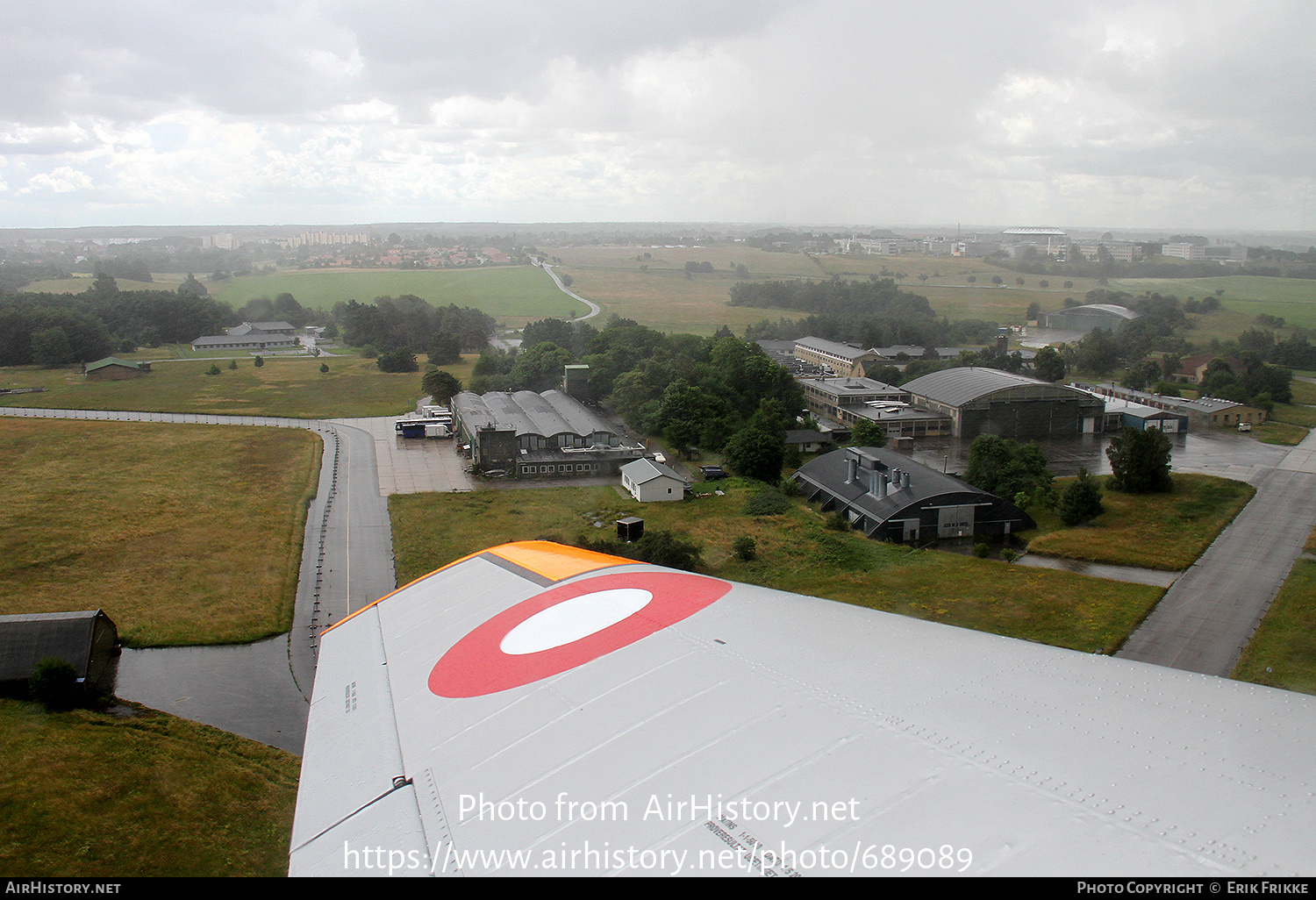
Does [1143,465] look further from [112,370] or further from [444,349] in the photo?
[112,370]

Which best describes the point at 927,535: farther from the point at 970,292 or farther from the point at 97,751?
the point at 970,292

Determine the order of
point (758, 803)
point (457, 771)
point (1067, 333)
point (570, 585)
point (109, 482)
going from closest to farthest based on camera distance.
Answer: point (758, 803), point (457, 771), point (570, 585), point (109, 482), point (1067, 333)

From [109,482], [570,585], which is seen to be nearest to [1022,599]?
[570,585]

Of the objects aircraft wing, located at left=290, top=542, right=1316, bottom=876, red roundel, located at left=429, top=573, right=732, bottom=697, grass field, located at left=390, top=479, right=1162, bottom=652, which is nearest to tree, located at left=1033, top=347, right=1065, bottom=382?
grass field, located at left=390, top=479, right=1162, bottom=652

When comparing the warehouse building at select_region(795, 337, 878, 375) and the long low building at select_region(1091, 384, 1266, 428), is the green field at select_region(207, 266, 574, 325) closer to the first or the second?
the warehouse building at select_region(795, 337, 878, 375)

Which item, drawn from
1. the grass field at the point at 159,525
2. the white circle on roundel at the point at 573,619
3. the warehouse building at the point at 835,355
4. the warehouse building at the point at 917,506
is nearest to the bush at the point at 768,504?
the warehouse building at the point at 917,506

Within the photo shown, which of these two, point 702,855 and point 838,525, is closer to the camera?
point 702,855

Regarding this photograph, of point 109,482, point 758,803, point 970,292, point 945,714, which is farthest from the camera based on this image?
point 970,292
